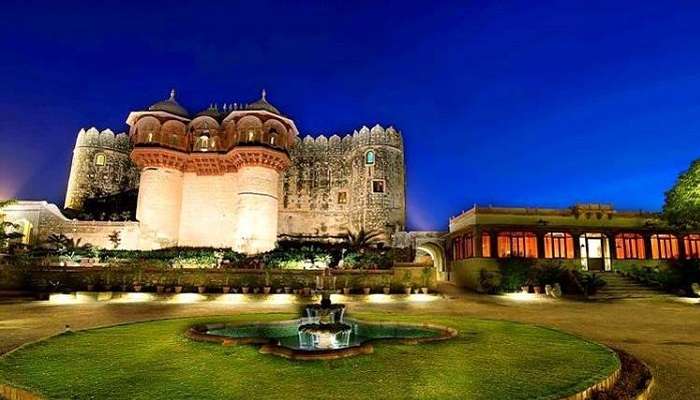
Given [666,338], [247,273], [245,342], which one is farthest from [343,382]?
[247,273]

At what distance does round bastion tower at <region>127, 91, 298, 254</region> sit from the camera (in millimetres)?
24984

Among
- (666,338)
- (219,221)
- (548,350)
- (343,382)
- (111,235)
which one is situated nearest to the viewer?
(343,382)

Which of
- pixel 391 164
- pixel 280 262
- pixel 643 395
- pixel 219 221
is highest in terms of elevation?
pixel 391 164

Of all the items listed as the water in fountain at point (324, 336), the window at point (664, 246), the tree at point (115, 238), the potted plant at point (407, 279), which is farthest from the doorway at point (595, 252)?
the tree at point (115, 238)

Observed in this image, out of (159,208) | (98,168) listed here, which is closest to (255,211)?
(159,208)

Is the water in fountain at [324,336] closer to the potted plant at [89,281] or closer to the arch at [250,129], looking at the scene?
the potted plant at [89,281]

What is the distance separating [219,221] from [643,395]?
Result: 2574cm

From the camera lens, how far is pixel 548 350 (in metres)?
6.22

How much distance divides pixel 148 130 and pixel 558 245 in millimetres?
24671

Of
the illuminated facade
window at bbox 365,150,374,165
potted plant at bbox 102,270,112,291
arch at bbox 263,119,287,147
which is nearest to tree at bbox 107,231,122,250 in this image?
the illuminated facade

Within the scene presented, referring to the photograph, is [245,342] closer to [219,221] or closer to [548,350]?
[548,350]

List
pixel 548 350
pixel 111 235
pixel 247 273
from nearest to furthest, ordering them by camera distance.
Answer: pixel 548 350 → pixel 247 273 → pixel 111 235

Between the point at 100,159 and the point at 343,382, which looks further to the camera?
the point at 100,159

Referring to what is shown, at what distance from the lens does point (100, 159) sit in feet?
109
